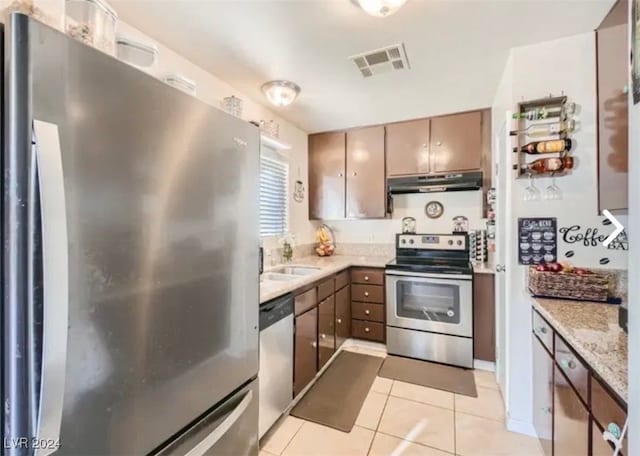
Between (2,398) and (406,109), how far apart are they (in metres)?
3.17

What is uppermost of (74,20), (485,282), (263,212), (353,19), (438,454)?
(353,19)

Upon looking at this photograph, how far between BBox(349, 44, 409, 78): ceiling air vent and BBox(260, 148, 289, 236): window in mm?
1175

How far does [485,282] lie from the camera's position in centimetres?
273

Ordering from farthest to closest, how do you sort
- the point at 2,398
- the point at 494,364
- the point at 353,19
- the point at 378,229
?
the point at 378,229
the point at 494,364
the point at 353,19
the point at 2,398

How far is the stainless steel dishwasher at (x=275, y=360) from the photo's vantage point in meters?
1.76

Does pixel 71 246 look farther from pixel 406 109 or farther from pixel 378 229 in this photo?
pixel 378 229

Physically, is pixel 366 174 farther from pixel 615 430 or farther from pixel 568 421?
pixel 615 430

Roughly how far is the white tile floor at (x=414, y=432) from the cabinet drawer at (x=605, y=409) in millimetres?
1027

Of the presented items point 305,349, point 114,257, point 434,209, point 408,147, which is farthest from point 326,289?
point 114,257

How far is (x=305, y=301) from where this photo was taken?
2283 millimetres

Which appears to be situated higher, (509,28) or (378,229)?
(509,28)

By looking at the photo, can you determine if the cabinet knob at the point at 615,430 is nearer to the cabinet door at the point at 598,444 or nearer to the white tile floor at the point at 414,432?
the cabinet door at the point at 598,444

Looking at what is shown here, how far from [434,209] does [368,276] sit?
43.3 inches

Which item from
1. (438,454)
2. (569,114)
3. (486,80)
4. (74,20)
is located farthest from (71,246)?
(486,80)
